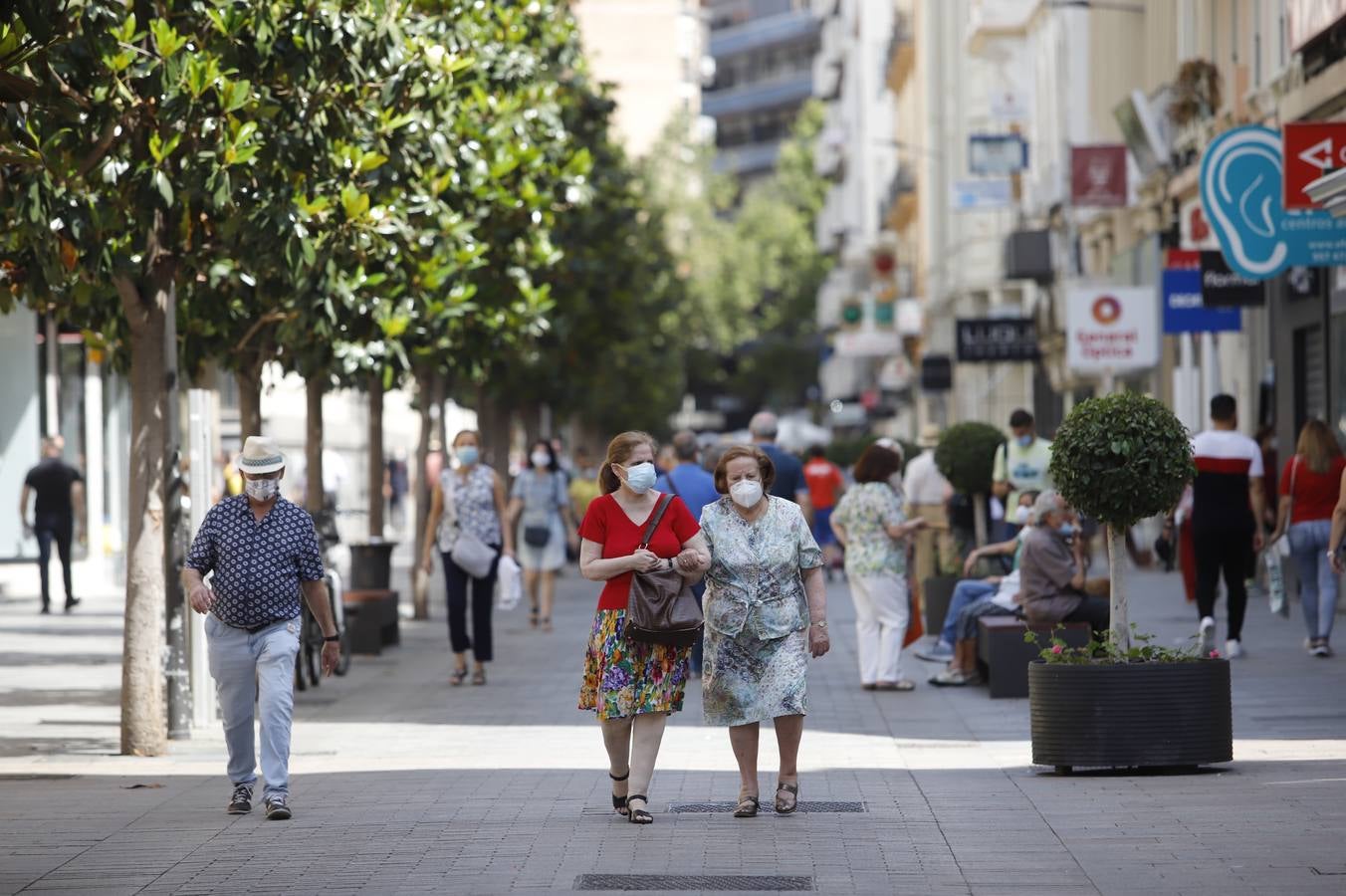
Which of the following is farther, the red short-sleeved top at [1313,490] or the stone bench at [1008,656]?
the red short-sleeved top at [1313,490]

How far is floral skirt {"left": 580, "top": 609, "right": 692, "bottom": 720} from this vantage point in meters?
10.5

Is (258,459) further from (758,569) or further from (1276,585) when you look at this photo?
(1276,585)

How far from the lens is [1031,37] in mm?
44062

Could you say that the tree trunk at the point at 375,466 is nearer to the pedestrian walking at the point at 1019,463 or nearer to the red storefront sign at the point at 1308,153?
the pedestrian walking at the point at 1019,463

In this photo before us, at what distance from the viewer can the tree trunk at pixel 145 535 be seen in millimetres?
13633

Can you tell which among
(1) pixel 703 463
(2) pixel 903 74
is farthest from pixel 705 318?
(1) pixel 703 463

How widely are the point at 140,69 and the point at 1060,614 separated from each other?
651 centimetres

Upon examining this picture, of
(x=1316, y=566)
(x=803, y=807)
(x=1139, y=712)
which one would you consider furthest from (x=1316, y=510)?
(x=803, y=807)

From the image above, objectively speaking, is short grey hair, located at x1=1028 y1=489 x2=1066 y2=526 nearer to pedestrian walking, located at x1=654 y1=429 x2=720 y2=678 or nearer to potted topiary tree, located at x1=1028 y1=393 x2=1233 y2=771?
pedestrian walking, located at x1=654 y1=429 x2=720 y2=678

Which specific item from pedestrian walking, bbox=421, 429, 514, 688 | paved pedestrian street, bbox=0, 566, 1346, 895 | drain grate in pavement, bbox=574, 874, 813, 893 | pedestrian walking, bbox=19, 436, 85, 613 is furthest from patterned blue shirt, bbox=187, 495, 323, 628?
pedestrian walking, bbox=19, 436, 85, 613

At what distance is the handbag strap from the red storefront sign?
26.3 feet

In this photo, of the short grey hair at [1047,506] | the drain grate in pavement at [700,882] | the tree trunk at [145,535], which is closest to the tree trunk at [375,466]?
the tree trunk at [145,535]

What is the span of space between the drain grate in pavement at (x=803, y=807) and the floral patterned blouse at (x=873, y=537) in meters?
6.01

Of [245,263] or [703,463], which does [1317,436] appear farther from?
[245,263]
